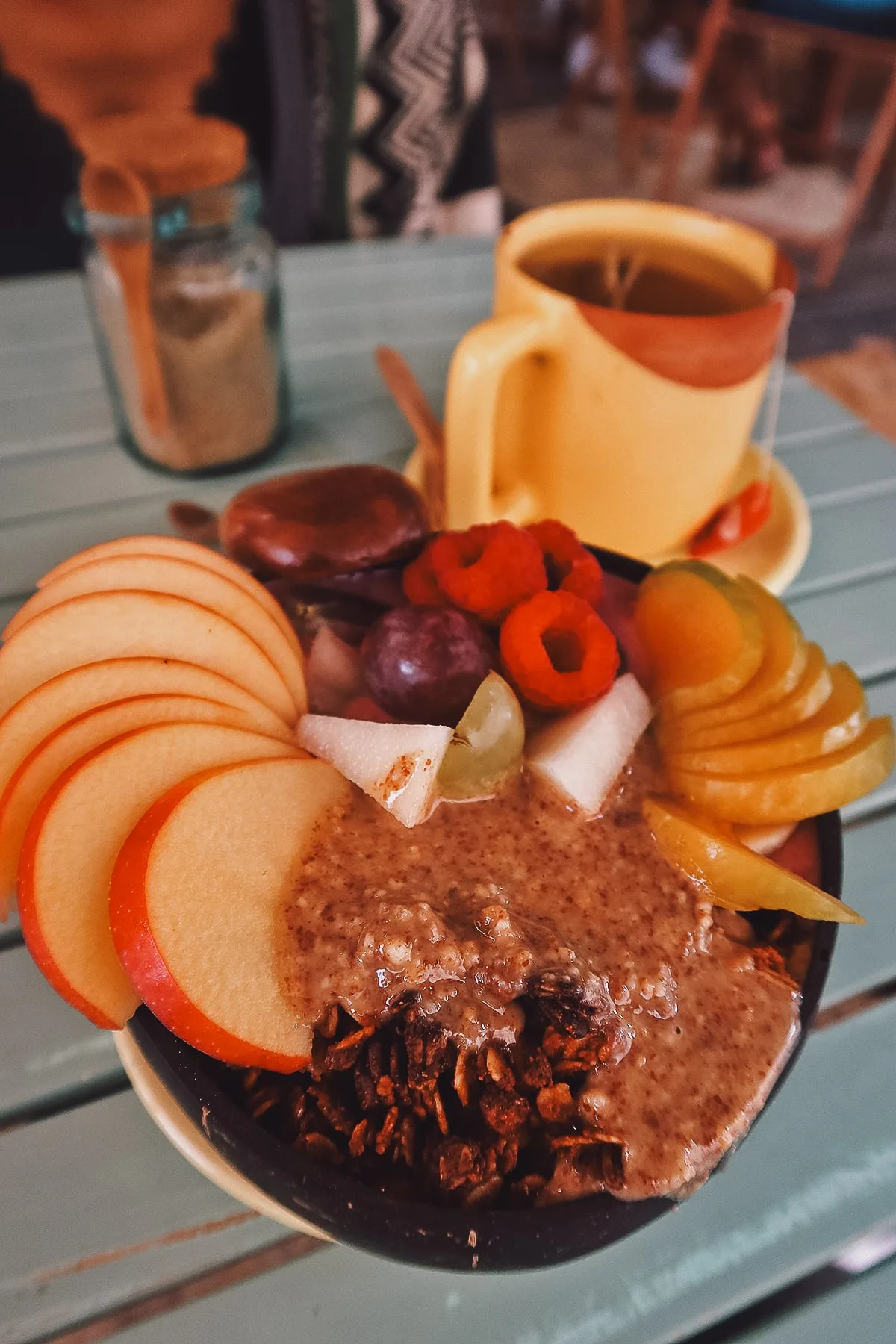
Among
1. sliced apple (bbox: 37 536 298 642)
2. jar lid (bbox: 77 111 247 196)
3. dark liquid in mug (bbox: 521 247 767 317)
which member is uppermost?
jar lid (bbox: 77 111 247 196)

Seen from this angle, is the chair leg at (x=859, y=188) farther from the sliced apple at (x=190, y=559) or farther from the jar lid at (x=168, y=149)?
the sliced apple at (x=190, y=559)

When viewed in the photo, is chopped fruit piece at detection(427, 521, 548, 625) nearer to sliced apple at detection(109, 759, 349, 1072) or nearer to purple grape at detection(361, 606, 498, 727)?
purple grape at detection(361, 606, 498, 727)

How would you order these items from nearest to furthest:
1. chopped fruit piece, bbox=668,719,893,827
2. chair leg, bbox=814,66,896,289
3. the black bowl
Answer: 1. the black bowl
2. chopped fruit piece, bbox=668,719,893,827
3. chair leg, bbox=814,66,896,289

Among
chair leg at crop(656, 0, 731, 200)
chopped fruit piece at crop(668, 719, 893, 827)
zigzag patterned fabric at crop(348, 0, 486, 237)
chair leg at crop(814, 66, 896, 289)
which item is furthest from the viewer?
chair leg at crop(656, 0, 731, 200)

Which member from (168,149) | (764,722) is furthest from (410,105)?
(764,722)

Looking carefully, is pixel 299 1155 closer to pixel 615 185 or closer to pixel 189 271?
pixel 189 271

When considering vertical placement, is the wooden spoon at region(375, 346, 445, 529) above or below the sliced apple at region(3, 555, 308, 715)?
below

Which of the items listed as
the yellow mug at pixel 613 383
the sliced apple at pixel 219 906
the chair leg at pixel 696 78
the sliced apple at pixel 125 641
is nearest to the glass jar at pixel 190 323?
the yellow mug at pixel 613 383

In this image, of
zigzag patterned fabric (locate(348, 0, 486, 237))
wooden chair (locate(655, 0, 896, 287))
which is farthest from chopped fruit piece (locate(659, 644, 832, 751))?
wooden chair (locate(655, 0, 896, 287))
